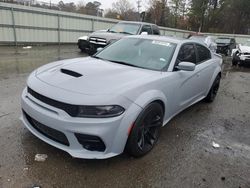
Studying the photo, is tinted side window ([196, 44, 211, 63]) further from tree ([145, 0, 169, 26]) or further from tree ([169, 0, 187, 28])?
tree ([169, 0, 187, 28])

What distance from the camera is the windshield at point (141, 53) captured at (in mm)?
3754

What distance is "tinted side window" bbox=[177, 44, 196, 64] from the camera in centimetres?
403

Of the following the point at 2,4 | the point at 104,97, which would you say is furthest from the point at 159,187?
the point at 2,4

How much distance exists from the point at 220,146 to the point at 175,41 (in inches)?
76.5

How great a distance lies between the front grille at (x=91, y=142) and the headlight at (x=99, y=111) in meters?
0.23

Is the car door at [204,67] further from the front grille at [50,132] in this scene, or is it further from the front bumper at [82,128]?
the front grille at [50,132]

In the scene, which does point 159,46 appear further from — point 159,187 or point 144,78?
point 159,187

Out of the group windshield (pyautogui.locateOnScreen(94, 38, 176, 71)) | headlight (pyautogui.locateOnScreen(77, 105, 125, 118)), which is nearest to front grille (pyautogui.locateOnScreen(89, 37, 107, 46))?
windshield (pyautogui.locateOnScreen(94, 38, 176, 71))

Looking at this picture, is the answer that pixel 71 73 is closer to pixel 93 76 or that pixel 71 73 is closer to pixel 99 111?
pixel 93 76

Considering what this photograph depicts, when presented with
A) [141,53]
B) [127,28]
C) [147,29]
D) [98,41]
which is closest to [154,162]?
[141,53]

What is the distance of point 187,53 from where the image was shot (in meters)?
4.31

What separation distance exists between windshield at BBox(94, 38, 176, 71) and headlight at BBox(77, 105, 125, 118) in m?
1.29

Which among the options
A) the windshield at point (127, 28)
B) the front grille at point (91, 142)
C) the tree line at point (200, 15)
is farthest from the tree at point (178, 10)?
the front grille at point (91, 142)

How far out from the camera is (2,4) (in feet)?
38.7
